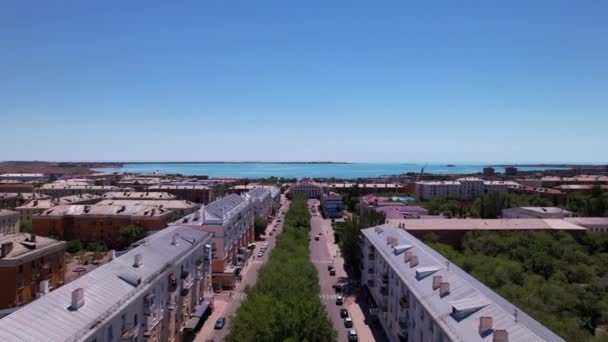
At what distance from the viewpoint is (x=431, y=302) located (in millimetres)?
19891

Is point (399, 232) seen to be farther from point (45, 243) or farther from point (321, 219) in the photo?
point (321, 219)

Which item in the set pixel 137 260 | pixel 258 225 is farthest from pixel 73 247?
pixel 137 260

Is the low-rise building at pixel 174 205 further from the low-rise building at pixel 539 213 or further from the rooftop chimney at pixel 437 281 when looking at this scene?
the low-rise building at pixel 539 213

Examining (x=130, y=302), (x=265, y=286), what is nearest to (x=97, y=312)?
(x=130, y=302)

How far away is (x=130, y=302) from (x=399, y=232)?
21.3m

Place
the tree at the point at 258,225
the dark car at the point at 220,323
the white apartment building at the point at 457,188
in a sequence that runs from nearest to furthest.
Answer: the dark car at the point at 220,323 < the tree at the point at 258,225 < the white apartment building at the point at 457,188

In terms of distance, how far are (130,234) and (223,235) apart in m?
18.8

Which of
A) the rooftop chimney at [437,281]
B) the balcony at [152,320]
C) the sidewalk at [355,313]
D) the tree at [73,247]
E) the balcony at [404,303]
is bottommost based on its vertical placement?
the sidewalk at [355,313]

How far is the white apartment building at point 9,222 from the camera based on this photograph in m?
54.5

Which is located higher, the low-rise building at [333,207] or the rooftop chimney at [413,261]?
the rooftop chimney at [413,261]

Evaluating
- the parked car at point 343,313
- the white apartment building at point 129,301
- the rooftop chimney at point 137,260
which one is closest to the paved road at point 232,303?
the white apartment building at point 129,301

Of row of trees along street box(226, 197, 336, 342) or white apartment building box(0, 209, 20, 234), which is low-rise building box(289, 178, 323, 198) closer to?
white apartment building box(0, 209, 20, 234)

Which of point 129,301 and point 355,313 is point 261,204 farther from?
point 129,301

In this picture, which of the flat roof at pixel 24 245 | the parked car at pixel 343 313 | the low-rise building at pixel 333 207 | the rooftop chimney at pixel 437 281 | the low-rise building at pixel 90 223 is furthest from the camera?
the low-rise building at pixel 333 207
